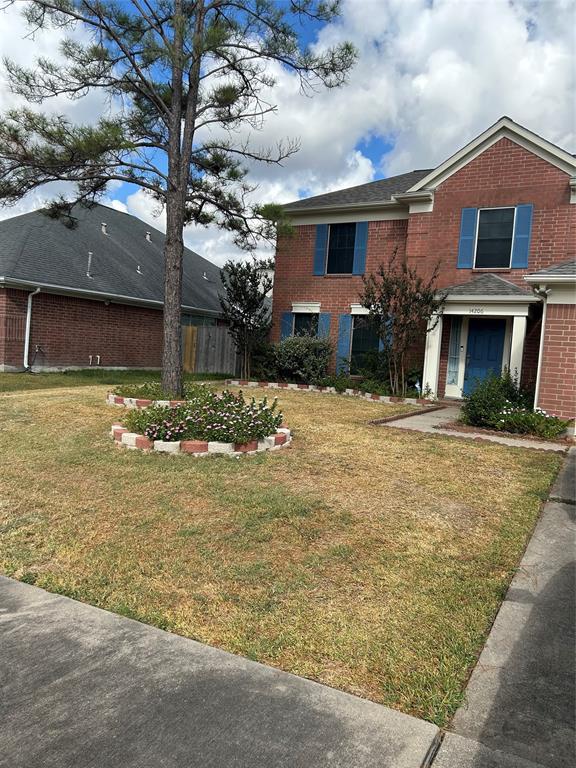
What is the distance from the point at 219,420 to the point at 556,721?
4.76 m

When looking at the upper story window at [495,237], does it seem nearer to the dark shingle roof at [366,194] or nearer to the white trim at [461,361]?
the white trim at [461,361]

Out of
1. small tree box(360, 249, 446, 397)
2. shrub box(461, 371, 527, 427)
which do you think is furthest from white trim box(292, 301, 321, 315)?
shrub box(461, 371, 527, 427)

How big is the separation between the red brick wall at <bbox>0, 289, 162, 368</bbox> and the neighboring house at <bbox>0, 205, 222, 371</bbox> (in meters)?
0.03

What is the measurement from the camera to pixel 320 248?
1619 cm

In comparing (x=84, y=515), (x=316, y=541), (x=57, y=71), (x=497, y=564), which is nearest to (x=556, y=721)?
(x=497, y=564)

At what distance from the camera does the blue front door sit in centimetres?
1329

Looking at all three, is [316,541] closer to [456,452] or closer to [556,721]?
[556,721]

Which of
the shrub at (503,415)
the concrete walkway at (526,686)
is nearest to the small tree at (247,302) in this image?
the shrub at (503,415)

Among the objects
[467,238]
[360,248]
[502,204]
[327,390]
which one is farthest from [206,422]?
[360,248]

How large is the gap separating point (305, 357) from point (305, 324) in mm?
1925

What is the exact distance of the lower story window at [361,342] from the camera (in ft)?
49.6

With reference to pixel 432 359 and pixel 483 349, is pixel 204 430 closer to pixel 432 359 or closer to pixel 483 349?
pixel 432 359

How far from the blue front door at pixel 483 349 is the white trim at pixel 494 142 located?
3744 millimetres

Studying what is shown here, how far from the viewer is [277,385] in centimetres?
1518
